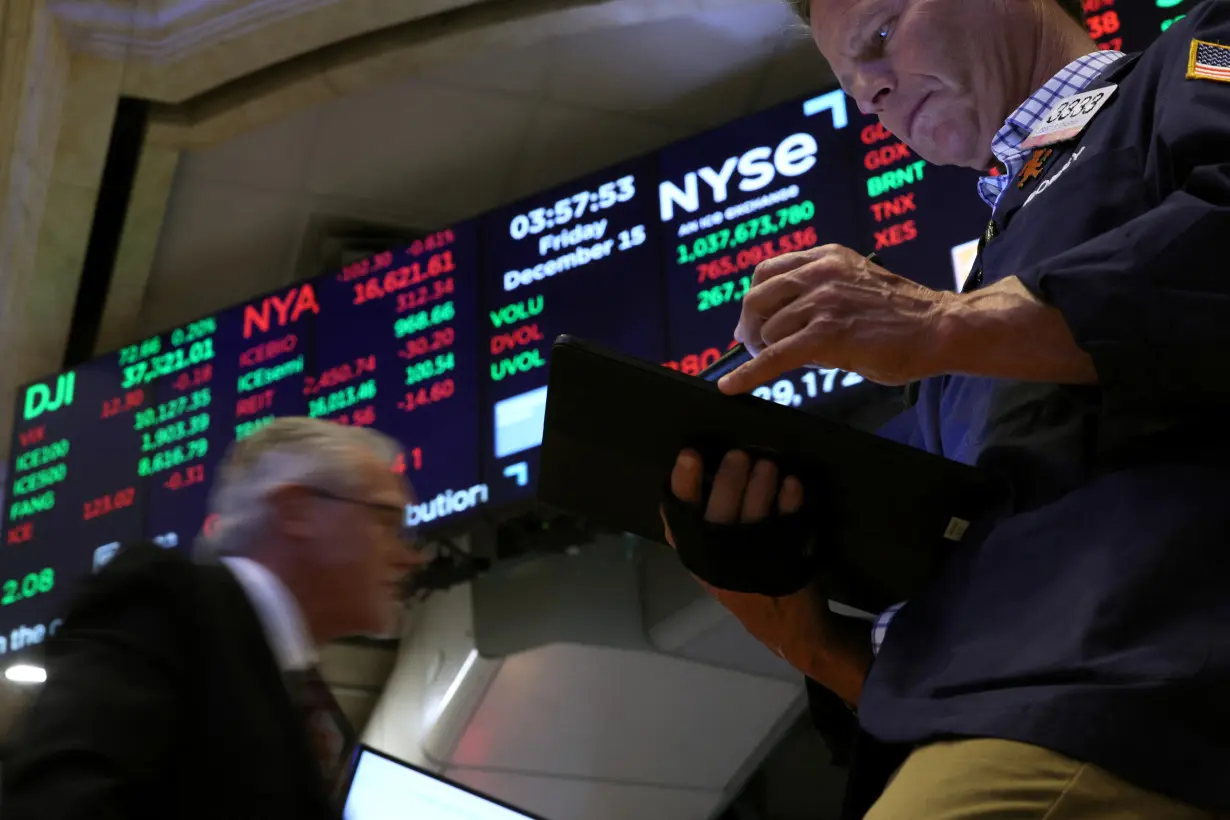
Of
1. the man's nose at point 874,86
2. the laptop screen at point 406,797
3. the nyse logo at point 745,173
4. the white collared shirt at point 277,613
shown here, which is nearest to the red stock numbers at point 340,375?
the nyse logo at point 745,173

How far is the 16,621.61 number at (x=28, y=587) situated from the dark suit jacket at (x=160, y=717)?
122 inches

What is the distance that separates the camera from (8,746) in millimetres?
1145

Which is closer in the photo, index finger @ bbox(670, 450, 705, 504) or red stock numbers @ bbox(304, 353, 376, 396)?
index finger @ bbox(670, 450, 705, 504)

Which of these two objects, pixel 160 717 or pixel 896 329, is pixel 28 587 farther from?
pixel 896 329

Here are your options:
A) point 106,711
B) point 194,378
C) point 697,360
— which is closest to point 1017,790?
point 106,711

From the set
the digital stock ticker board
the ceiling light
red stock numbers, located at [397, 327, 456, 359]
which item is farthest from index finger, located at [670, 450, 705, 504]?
the ceiling light

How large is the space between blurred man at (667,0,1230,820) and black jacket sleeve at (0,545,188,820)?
1.72 feet

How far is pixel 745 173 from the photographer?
3.40 metres

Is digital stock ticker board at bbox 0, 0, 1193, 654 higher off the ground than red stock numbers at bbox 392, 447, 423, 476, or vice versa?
digital stock ticker board at bbox 0, 0, 1193, 654

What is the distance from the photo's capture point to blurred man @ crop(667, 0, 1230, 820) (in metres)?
0.77

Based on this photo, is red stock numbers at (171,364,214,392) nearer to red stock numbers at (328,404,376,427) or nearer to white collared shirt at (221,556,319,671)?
red stock numbers at (328,404,376,427)

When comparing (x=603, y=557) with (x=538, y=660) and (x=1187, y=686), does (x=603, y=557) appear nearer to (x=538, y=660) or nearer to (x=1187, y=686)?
(x=538, y=660)

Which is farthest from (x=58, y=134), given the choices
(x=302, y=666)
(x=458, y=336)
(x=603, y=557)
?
(x=302, y=666)

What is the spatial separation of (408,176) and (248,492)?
2.89m
